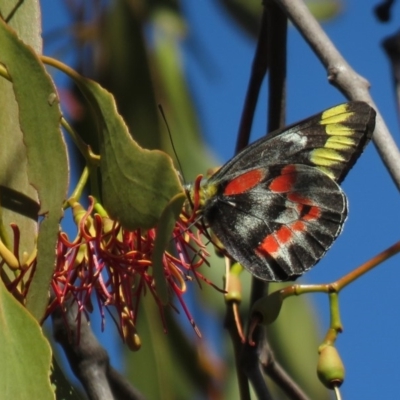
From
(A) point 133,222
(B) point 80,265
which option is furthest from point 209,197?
(A) point 133,222

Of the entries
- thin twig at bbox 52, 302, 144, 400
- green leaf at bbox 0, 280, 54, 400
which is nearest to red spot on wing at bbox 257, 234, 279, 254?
thin twig at bbox 52, 302, 144, 400

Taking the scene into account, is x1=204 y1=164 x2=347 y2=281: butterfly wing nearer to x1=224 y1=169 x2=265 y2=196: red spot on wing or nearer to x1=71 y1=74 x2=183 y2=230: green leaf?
x1=224 y1=169 x2=265 y2=196: red spot on wing

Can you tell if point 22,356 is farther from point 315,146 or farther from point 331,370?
point 315,146

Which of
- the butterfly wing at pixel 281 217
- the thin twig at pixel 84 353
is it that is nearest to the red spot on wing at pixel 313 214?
the butterfly wing at pixel 281 217

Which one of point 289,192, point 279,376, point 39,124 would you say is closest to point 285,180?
point 289,192

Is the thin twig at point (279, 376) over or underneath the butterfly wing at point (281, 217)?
underneath

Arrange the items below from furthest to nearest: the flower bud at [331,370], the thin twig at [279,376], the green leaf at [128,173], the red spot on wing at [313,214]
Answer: the red spot on wing at [313,214] → the thin twig at [279,376] → the flower bud at [331,370] → the green leaf at [128,173]

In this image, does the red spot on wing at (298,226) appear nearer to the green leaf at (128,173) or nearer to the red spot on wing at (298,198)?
the red spot on wing at (298,198)
